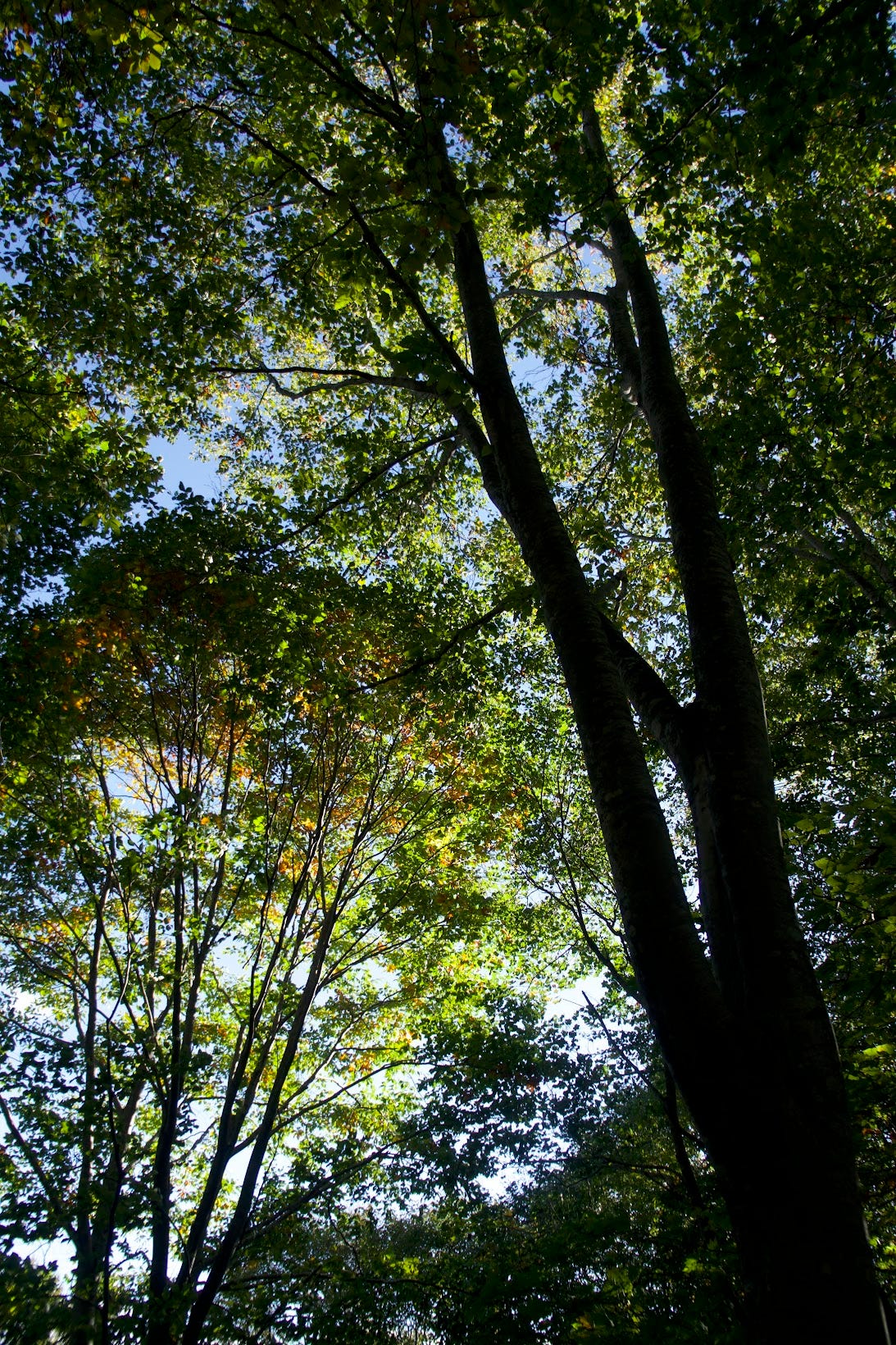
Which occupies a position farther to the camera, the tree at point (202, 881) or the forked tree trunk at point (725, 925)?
the tree at point (202, 881)

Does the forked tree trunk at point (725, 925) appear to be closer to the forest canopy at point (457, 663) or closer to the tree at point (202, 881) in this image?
the forest canopy at point (457, 663)

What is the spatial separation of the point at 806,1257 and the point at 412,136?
507 centimetres

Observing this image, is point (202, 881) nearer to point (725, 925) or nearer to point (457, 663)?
point (457, 663)

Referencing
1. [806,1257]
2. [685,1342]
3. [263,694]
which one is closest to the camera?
[806,1257]

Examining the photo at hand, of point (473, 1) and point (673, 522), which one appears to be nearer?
point (673, 522)

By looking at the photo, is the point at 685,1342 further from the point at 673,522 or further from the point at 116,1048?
the point at 116,1048

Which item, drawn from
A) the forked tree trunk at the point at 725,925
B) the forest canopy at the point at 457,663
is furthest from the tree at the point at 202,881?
the forked tree trunk at the point at 725,925

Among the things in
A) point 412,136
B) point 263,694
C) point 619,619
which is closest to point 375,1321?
point 263,694

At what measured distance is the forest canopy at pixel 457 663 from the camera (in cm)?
307

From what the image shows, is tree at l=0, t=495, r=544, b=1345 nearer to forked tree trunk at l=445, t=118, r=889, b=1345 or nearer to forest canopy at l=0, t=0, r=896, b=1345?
forest canopy at l=0, t=0, r=896, b=1345

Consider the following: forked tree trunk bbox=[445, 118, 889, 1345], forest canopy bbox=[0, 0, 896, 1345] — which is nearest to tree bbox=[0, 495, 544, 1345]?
forest canopy bbox=[0, 0, 896, 1345]

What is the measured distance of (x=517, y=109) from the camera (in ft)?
16.8

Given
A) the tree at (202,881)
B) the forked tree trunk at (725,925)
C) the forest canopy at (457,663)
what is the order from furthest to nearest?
the tree at (202,881), the forest canopy at (457,663), the forked tree trunk at (725,925)

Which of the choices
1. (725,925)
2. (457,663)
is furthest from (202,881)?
(725,925)
